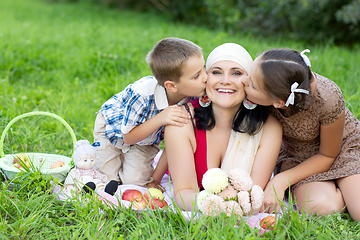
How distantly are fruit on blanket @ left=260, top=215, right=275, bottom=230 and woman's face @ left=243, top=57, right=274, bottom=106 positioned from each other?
0.74 meters

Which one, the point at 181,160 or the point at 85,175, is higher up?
the point at 181,160

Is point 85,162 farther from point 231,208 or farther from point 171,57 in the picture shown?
point 231,208

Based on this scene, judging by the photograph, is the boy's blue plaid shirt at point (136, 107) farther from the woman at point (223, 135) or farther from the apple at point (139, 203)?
the apple at point (139, 203)

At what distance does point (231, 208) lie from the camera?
1.87 meters

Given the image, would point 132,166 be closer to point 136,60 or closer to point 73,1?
point 136,60

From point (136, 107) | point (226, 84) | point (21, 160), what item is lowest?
point (21, 160)

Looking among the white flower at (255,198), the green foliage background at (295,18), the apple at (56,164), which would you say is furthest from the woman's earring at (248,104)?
the green foliage background at (295,18)

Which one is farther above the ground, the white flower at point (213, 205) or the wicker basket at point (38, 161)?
the white flower at point (213, 205)

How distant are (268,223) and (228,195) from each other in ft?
1.11

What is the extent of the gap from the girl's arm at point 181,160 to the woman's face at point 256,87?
1.68 ft

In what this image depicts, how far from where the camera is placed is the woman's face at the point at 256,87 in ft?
6.96

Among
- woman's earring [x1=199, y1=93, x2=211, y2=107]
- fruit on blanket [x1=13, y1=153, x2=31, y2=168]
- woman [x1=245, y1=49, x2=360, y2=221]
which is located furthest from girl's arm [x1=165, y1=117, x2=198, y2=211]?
fruit on blanket [x1=13, y1=153, x2=31, y2=168]

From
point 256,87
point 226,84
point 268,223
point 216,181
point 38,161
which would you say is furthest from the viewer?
point 38,161

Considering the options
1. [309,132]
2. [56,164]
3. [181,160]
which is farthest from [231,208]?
[56,164]
